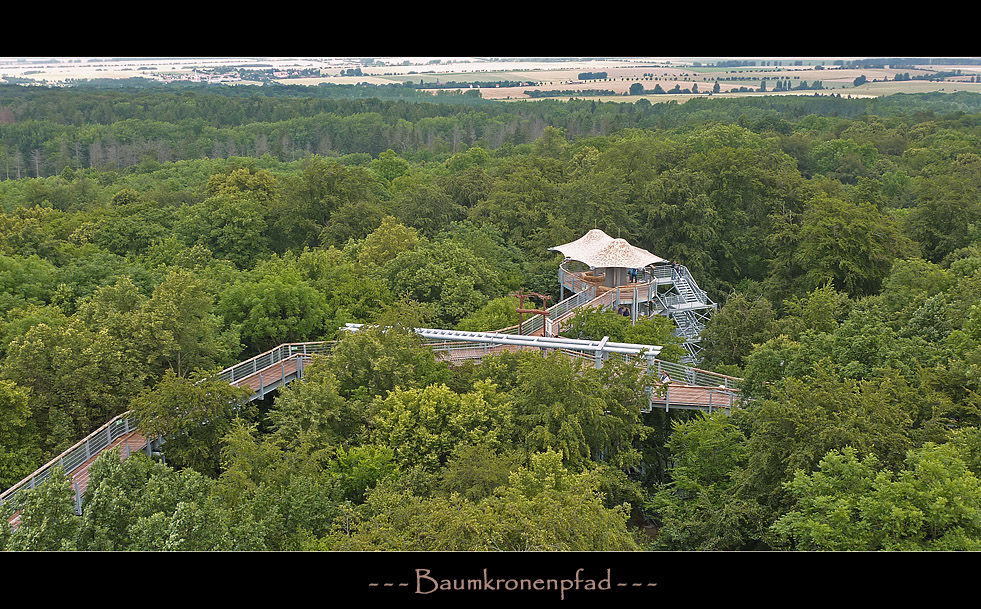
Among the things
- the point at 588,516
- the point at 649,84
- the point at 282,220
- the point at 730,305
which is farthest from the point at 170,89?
the point at 588,516

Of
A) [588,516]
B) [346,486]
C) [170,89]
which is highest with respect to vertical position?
[170,89]

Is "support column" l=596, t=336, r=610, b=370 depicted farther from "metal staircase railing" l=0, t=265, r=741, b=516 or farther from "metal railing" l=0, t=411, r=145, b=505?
"metal railing" l=0, t=411, r=145, b=505

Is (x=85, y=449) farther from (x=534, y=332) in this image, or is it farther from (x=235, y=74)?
(x=235, y=74)

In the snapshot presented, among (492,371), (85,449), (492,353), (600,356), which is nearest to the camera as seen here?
(85,449)

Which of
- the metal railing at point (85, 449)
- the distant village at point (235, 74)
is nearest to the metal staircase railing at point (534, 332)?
the metal railing at point (85, 449)

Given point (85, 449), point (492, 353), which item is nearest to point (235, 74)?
point (492, 353)

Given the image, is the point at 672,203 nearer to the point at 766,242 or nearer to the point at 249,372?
the point at 766,242

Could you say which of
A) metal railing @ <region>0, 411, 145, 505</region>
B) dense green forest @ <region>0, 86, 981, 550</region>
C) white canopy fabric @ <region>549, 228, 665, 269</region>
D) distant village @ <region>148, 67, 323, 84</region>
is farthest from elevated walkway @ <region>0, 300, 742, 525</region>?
distant village @ <region>148, 67, 323, 84</region>
